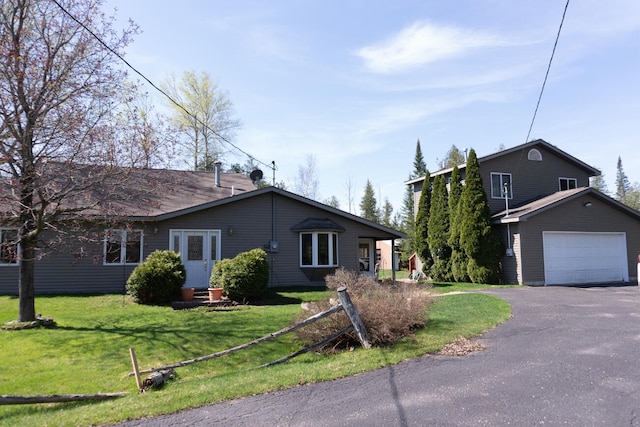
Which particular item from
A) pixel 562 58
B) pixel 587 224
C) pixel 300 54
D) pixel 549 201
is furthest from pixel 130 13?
pixel 587 224

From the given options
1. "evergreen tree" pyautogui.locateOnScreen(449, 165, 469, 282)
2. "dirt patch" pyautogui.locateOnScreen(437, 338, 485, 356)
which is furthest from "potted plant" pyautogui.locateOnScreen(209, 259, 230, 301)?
"evergreen tree" pyautogui.locateOnScreen(449, 165, 469, 282)

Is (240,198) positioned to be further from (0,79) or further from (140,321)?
(0,79)

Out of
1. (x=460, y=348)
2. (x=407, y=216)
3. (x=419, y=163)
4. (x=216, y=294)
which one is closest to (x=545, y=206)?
A: (x=460, y=348)

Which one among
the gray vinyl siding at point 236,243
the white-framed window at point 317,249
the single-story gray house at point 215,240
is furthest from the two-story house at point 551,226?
the white-framed window at point 317,249

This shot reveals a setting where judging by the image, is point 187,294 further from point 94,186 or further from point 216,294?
point 94,186

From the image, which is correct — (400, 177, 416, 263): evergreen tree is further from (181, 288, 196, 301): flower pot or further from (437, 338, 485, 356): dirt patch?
(437, 338, 485, 356): dirt patch

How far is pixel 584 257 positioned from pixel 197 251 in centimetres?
1672

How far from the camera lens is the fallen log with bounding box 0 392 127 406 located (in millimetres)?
4785

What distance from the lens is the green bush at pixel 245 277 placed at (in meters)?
12.4

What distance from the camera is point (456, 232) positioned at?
64.8ft

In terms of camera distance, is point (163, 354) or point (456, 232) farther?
point (456, 232)

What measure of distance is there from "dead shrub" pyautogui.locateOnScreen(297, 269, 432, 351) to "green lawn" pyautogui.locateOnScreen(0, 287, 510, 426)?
27cm

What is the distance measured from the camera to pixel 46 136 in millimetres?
9195

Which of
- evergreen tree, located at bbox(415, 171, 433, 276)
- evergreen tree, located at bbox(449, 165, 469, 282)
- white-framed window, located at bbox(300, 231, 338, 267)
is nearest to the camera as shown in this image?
white-framed window, located at bbox(300, 231, 338, 267)
